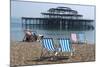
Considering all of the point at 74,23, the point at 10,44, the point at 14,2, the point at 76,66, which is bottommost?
the point at 76,66

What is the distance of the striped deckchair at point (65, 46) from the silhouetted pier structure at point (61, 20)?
17cm

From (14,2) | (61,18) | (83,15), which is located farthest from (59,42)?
(14,2)

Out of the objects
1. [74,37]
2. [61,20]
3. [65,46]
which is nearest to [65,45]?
[65,46]

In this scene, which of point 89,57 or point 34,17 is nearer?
point 34,17

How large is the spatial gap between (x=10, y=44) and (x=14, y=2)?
499 millimetres

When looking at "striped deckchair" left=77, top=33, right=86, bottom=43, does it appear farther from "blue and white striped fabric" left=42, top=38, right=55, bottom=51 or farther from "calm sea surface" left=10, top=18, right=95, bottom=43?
"blue and white striped fabric" left=42, top=38, right=55, bottom=51

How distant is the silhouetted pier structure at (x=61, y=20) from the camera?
2.84 metres

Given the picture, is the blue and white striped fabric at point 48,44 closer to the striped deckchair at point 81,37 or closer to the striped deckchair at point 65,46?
the striped deckchair at point 65,46

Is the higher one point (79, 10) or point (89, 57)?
point (79, 10)

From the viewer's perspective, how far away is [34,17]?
2.86 metres

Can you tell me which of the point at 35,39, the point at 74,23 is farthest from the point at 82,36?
the point at 35,39

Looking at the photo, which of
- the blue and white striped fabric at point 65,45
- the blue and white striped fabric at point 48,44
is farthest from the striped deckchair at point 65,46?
the blue and white striped fabric at point 48,44

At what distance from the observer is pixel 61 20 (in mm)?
3000

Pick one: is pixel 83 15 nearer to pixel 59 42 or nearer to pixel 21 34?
pixel 59 42
